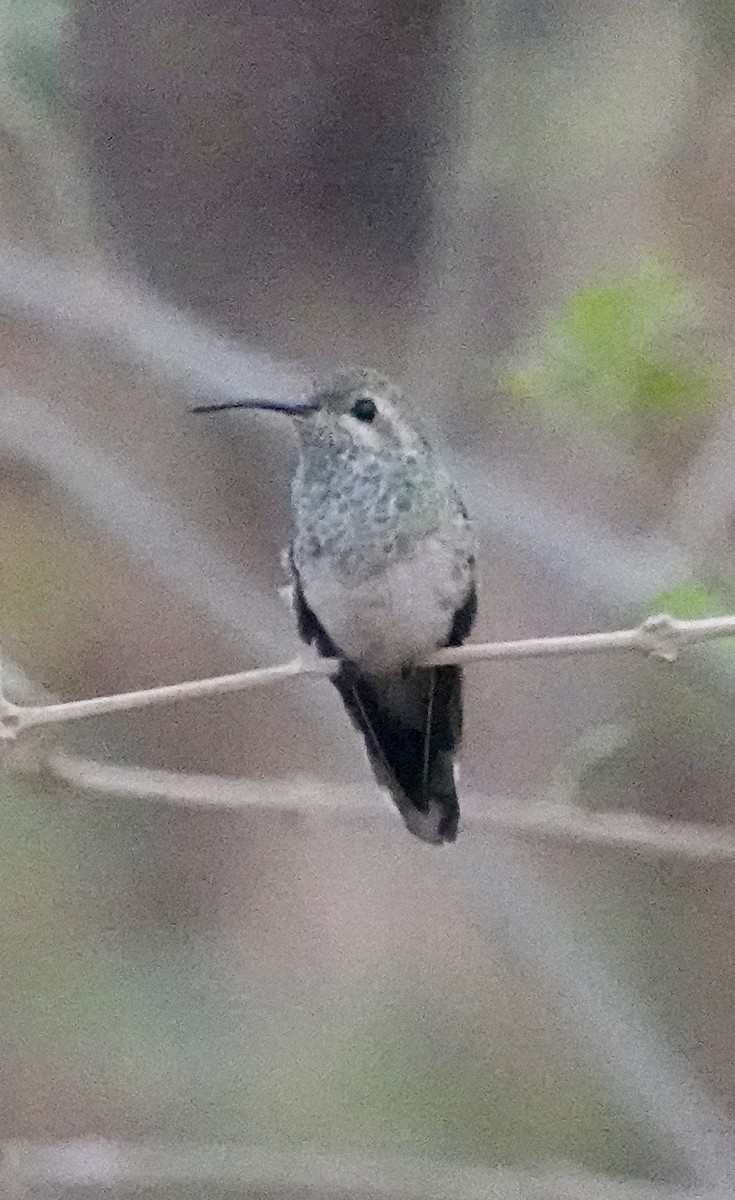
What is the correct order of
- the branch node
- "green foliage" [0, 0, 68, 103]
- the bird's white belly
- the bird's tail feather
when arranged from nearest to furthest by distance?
the branch node → the bird's white belly → the bird's tail feather → "green foliage" [0, 0, 68, 103]

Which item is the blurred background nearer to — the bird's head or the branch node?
the bird's head

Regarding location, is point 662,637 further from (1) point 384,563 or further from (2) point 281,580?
(2) point 281,580

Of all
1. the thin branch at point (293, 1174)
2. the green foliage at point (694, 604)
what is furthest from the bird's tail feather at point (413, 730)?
the thin branch at point (293, 1174)

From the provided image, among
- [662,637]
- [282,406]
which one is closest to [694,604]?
[662,637]

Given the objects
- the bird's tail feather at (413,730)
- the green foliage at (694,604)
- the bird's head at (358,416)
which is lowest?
the bird's tail feather at (413,730)

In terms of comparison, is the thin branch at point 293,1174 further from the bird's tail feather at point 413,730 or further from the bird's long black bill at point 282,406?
the bird's long black bill at point 282,406

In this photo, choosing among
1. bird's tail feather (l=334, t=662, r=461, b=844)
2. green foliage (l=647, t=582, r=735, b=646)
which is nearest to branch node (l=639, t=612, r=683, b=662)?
green foliage (l=647, t=582, r=735, b=646)

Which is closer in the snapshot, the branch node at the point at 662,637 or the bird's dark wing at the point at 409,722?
the branch node at the point at 662,637

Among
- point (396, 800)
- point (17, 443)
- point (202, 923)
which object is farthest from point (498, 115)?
point (202, 923)
